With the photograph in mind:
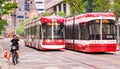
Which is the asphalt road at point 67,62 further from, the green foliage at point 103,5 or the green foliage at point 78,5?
the green foliage at point 78,5

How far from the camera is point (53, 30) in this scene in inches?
1499

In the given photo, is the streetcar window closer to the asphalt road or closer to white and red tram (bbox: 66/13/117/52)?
white and red tram (bbox: 66/13/117/52)

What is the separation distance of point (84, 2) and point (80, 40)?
19.5 meters

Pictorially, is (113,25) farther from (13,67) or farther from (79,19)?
(13,67)

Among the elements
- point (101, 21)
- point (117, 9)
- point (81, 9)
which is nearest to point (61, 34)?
point (101, 21)

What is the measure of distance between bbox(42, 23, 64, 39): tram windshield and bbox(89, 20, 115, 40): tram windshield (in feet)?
21.7

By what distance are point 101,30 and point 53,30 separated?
7182mm

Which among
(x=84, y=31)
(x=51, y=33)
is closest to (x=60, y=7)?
Answer: (x=51, y=33)

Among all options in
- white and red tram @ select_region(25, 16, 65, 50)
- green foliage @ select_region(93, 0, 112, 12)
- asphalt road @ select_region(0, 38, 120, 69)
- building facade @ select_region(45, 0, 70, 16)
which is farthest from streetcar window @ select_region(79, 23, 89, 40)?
building facade @ select_region(45, 0, 70, 16)

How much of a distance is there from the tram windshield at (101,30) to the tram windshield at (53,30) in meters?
6.61

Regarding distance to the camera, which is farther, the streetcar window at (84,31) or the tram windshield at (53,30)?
the tram windshield at (53,30)

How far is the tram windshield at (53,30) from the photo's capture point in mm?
38000

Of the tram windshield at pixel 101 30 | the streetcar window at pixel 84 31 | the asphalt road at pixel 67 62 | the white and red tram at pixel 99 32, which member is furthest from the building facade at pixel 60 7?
the asphalt road at pixel 67 62

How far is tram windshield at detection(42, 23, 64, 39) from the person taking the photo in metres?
38.0
